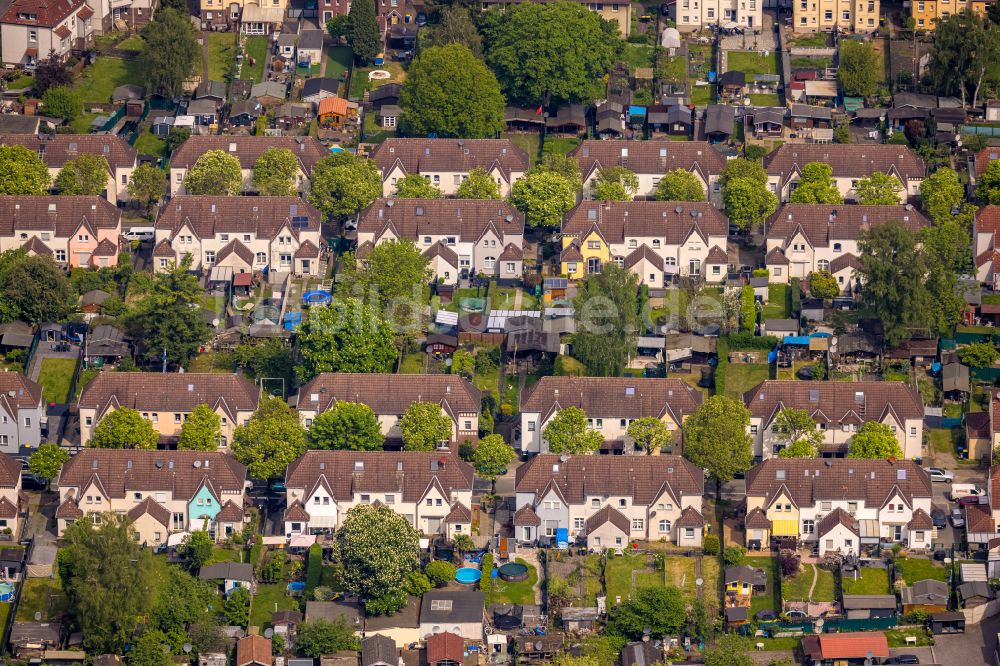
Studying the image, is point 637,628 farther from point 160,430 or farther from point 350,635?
point 160,430

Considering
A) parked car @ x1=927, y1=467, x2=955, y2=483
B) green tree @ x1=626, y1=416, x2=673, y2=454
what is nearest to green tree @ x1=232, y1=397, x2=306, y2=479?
green tree @ x1=626, y1=416, x2=673, y2=454

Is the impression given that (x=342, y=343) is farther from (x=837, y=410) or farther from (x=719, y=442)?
(x=837, y=410)

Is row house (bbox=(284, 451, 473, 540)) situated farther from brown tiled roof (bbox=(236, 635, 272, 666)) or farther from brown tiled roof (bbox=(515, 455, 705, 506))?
brown tiled roof (bbox=(236, 635, 272, 666))

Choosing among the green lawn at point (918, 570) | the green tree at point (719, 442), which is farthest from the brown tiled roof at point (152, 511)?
the green lawn at point (918, 570)

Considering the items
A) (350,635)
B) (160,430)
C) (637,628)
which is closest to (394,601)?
(350,635)

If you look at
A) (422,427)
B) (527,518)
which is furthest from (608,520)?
(422,427)

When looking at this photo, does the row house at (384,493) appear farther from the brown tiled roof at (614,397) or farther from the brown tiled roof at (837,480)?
the brown tiled roof at (837,480)
